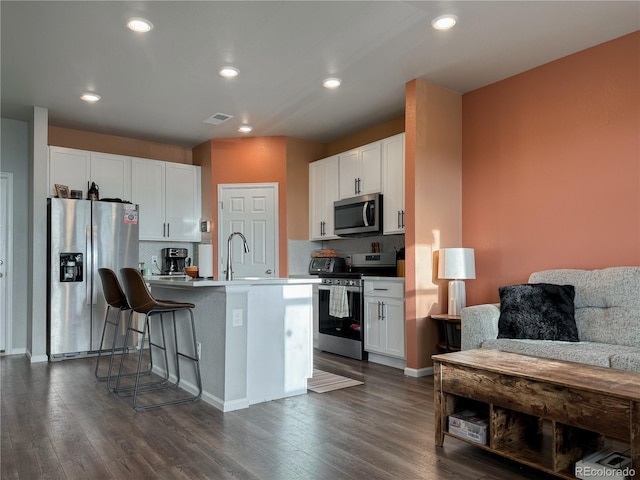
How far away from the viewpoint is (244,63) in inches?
153

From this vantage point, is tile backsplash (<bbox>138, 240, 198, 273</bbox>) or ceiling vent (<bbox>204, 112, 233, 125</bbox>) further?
tile backsplash (<bbox>138, 240, 198, 273</bbox>)

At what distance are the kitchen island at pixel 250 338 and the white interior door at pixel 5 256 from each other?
276 cm

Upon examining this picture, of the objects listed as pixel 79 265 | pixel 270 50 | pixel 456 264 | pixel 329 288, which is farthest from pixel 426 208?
pixel 79 265

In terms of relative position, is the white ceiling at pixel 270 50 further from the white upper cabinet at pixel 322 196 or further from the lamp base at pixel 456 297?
the lamp base at pixel 456 297

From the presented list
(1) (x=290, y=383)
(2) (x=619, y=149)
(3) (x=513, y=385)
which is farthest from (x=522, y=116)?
(1) (x=290, y=383)

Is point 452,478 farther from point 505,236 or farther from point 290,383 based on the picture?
point 505,236

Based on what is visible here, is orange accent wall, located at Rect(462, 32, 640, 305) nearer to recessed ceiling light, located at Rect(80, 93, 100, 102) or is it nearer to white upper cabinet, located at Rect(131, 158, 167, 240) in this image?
recessed ceiling light, located at Rect(80, 93, 100, 102)

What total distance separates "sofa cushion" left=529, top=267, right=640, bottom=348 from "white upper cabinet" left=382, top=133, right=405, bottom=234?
69.1 inches

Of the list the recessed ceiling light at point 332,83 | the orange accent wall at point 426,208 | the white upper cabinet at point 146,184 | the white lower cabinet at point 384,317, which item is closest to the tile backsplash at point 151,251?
the white upper cabinet at point 146,184

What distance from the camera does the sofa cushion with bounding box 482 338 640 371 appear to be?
2.67 meters

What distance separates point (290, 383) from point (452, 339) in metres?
1.53

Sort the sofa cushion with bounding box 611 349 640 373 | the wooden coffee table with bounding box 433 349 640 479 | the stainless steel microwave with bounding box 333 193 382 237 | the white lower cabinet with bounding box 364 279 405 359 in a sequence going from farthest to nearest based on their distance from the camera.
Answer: the stainless steel microwave with bounding box 333 193 382 237 < the white lower cabinet with bounding box 364 279 405 359 < the sofa cushion with bounding box 611 349 640 373 < the wooden coffee table with bounding box 433 349 640 479

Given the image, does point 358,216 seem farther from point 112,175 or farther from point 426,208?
point 112,175

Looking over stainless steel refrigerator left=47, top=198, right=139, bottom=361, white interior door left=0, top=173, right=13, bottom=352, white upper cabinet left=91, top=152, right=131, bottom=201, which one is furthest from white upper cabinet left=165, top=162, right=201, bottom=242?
white interior door left=0, top=173, right=13, bottom=352
